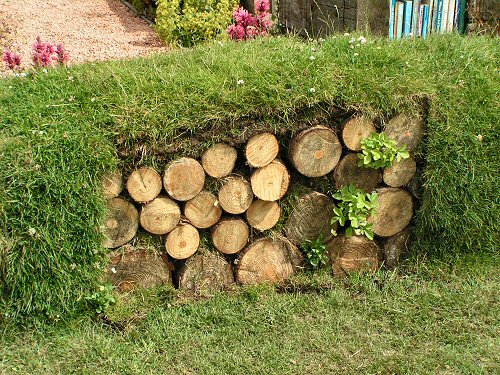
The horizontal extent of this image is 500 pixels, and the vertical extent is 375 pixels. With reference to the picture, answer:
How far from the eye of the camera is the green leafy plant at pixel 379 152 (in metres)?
3.76

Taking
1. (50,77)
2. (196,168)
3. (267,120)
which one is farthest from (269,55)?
(50,77)

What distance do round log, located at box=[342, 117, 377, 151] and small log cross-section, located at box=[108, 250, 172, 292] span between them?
1.23 metres

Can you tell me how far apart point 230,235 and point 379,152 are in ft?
3.13

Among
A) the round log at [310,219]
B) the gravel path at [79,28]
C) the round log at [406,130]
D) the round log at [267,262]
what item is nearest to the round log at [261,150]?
the round log at [310,219]

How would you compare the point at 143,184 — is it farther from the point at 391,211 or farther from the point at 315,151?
the point at 391,211

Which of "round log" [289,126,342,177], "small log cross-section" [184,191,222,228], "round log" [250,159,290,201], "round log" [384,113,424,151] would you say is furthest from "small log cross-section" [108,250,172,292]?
"round log" [384,113,424,151]

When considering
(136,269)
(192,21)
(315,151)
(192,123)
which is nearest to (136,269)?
(136,269)

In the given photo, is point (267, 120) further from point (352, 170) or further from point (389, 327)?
point (389, 327)

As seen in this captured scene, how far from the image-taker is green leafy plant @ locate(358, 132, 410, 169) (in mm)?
3760

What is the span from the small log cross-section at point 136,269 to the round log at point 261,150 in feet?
2.44

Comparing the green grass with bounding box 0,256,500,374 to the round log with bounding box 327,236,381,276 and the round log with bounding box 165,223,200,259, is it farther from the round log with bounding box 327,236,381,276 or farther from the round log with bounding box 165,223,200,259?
the round log with bounding box 165,223,200,259

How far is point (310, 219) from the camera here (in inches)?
153

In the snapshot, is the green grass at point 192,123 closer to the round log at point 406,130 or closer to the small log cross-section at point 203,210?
the round log at point 406,130

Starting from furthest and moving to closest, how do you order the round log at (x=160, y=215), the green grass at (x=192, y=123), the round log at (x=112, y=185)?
the round log at (x=160, y=215) < the round log at (x=112, y=185) < the green grass at (x=192, y=123)
